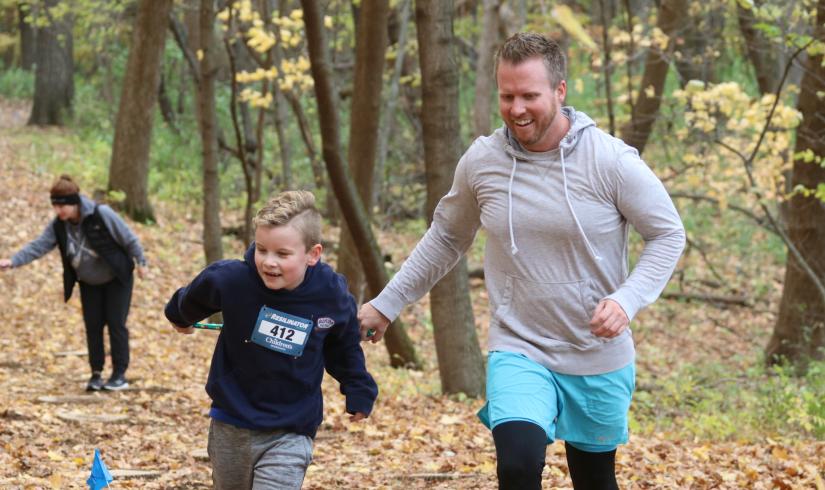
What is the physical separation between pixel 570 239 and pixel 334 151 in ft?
20.7

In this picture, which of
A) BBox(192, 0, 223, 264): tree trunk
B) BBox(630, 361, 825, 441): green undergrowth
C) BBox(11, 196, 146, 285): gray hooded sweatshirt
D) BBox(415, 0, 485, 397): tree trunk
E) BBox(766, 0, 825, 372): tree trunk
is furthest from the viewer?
BBox(192, 0, 223, 264): tree trunk

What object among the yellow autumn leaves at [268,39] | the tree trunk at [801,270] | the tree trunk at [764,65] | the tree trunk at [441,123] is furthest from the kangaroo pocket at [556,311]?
the tree trunk at [764,65]

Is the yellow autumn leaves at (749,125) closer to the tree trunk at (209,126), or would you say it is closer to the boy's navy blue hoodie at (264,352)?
the tree trunk at (209,126)

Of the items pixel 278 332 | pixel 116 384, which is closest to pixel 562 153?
pixel 278 332

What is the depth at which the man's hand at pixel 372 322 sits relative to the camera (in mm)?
4496

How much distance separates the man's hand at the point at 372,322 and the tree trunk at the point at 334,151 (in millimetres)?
5478

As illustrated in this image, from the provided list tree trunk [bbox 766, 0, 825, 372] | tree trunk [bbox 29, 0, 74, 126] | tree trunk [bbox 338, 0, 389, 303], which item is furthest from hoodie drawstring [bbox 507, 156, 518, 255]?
tree trunk [bbox 29, 0, 74, 126]

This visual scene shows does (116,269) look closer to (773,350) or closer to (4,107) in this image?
(773,350)

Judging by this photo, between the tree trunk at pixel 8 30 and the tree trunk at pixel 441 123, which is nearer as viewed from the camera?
the tree trunk at pixel 441 123

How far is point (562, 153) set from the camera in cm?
402

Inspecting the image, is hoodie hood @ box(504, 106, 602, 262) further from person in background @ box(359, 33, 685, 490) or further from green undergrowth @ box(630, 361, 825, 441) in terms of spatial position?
green undergrowth @ box(630, 361, 825, 441)

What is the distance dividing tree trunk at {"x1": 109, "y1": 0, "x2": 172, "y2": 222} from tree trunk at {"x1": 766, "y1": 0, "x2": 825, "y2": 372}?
1104 cm

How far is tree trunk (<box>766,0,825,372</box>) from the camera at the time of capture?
39.5 ft

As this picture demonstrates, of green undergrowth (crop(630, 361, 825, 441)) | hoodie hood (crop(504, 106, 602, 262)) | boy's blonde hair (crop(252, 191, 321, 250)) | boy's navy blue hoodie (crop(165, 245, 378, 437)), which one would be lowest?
green undergrowth (crop(630, 361, 825, 441))
